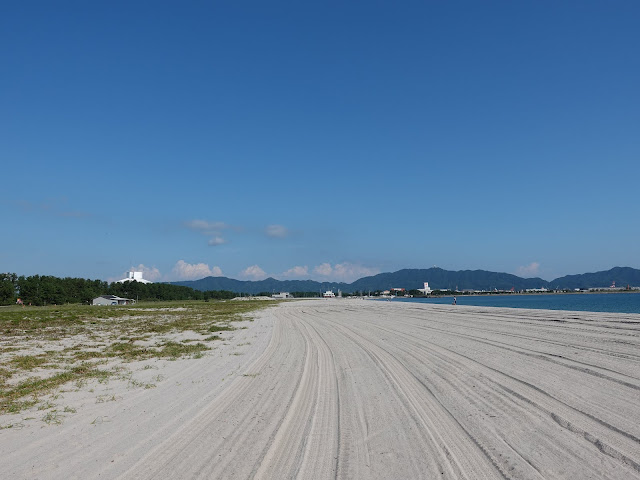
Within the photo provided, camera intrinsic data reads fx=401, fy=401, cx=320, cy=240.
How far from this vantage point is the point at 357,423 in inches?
289

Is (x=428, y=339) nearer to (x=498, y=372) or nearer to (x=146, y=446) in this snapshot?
(x=498, y=372)

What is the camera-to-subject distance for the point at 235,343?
20469 mm

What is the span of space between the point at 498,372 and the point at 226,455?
26.8ft

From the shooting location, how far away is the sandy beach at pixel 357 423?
5543mm

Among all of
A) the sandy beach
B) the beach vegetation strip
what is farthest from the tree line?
the sandy beach

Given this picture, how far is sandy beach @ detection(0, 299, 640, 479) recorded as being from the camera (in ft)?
18.2

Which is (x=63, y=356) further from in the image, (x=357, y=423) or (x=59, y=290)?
(x=59, y=290)

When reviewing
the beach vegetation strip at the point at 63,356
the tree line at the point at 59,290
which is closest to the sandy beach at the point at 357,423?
the beach vegetation strip at the point at 63,356

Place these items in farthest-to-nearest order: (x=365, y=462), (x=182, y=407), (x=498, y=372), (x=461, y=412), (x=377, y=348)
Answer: (x=377, y=348) → (x=498, y=372) → (x=182, y=407) → (x=461, y=412) → (x=365, y=462)

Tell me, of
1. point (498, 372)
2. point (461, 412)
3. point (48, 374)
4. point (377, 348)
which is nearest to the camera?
point (461, 412)

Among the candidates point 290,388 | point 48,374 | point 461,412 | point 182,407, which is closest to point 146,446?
point 182,407

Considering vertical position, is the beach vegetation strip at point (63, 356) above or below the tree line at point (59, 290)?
below

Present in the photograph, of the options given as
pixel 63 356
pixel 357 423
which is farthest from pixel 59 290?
pixel 357 423

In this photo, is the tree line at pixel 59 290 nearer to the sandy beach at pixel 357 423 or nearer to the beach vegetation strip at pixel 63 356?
the beach vegetation strip at pixel 63 356
